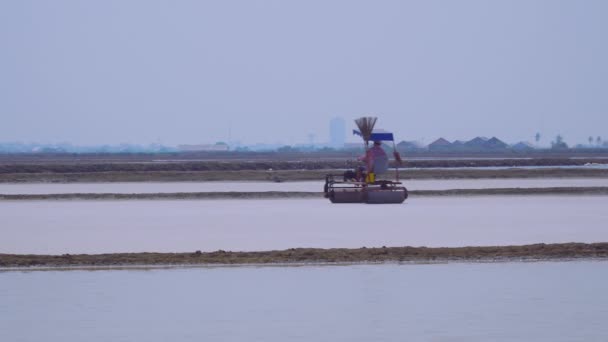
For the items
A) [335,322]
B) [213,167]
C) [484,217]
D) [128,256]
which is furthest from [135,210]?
[213,167]

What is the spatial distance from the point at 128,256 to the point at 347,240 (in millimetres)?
4574

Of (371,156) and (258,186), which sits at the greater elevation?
(371,156)

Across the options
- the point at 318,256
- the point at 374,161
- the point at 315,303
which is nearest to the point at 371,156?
the point at 374,161

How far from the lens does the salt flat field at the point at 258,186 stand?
41.5m

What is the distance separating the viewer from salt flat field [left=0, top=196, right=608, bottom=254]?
20.7 metres

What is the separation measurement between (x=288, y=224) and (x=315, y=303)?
10.7m

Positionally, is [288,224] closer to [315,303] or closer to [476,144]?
[315,303]

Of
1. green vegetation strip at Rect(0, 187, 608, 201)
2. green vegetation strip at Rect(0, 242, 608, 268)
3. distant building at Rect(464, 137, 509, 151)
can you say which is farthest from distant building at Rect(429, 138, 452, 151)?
Result: green vegetation strip at Rect(0, 242, 608, 268)

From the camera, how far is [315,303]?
14219 millimetres

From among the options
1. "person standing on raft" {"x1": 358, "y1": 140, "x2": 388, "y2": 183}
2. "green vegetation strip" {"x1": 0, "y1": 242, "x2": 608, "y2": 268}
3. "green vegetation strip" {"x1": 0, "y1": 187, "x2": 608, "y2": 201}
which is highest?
"person standing on raft" {"x1": 358, "y1": 140, "x2": 388, "y2": 183}

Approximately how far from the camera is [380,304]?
14.0m

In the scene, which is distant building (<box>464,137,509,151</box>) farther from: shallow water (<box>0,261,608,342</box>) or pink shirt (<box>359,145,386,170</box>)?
shallow water (<box>0,261,608,342</box>)

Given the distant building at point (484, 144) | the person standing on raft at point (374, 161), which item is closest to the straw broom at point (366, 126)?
the person standing on raft at point (374, 161)

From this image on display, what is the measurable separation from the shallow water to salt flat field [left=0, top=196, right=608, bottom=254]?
121 inches
